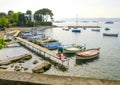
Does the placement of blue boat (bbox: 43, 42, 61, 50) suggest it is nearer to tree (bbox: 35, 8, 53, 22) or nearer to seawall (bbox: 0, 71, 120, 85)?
seawall (bbox: 0, 71, 120, 85)

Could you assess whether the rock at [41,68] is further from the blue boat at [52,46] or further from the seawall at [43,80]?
the seawall at [43,80]

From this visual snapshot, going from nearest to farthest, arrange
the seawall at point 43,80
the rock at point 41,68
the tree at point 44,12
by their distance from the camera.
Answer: the seawall at point 43,80, the rock at point 41,68, the tree at point 44,12

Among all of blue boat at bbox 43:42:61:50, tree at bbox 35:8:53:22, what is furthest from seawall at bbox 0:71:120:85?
tree at bbox 35:8:53:22

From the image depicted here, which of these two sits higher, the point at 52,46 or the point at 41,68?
the point at 52,46

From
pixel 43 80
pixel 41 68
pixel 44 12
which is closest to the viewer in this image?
pixel 43 80

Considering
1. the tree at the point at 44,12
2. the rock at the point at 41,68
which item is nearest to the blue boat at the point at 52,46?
the rock at the point at 41,68

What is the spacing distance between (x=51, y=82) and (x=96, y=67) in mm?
29480

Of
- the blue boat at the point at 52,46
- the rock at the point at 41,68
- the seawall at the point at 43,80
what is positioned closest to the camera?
the seawall at the point at 43,80

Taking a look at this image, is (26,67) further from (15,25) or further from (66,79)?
(15,25)

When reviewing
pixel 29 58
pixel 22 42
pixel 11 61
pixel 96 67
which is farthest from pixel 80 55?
pixel 22 42

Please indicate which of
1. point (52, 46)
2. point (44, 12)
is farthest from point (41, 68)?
point (44, 12)

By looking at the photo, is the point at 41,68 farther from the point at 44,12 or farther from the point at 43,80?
the point at 44,12

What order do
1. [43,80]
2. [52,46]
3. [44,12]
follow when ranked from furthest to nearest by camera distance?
[44,12]
[52,46]
[43,80]

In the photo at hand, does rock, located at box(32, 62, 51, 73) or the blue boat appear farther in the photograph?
the blue boat
